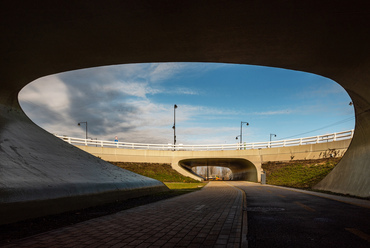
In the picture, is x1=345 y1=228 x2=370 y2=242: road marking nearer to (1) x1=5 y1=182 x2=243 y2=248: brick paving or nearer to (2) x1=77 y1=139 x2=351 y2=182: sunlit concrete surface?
(1) x1=5 y1=182 x2=243 y2=248: brick paving

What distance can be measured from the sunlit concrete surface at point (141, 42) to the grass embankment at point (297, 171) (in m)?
16.1

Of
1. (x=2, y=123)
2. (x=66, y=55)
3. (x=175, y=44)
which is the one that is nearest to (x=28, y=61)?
(x=66, y=55)

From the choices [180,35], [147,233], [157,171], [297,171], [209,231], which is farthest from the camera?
[157,171]

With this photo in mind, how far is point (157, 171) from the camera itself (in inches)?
1478

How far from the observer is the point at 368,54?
8492mm

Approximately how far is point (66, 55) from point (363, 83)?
11058 mm

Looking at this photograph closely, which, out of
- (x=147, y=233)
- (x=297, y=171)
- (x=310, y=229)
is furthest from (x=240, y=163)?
(x=147, y=233)

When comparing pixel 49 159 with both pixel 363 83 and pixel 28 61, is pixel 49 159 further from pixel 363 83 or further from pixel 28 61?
pixel 363 83

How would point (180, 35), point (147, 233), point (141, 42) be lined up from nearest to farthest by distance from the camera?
point (147, 233) → point (180, 35) → point (141, 42)

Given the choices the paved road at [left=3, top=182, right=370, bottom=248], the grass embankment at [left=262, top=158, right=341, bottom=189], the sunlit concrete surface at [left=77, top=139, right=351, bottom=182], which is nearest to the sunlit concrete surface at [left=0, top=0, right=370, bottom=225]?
the paved road at [left=3, top=182, right=370, bottom=248]

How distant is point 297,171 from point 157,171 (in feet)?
60.6

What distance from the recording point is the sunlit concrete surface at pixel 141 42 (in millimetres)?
5777

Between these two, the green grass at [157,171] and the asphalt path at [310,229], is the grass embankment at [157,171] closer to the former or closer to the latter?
the green grass at [157,171]

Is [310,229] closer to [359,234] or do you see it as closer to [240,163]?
[359,234]
